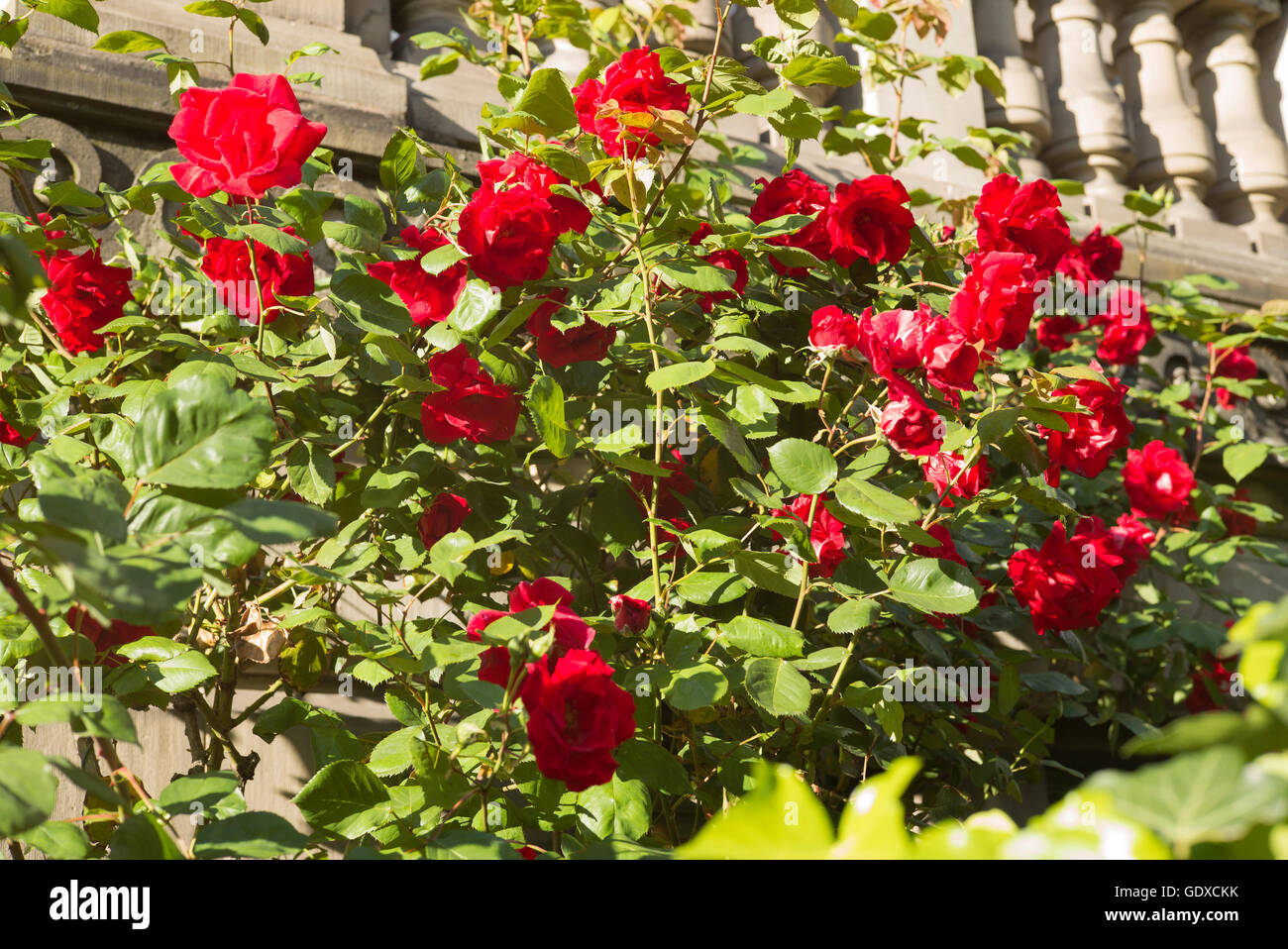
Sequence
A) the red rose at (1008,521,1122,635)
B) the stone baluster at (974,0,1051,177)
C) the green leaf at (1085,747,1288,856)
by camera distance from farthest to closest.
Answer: the stone baluster at (974,0,1051,177)
the red rose at (1008,521,1122,635)
the green leaf at (1085,747,1288,856)

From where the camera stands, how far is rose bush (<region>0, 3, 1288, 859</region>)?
972mm

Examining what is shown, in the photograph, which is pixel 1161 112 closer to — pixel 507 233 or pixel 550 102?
pixel 550 102

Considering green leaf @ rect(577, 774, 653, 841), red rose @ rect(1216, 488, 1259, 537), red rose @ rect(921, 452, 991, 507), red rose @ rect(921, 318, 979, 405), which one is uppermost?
red rose @ rect(921, 318, 979, 405)

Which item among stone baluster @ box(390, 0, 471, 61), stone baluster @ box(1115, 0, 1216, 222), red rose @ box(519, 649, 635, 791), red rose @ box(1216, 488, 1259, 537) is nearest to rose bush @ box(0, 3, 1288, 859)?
red rose @ box(519, 649, 635, 791)

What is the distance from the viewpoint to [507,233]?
114cm

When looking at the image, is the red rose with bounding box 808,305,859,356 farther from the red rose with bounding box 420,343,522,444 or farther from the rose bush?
the red rose with bounding box 420,343,522,444

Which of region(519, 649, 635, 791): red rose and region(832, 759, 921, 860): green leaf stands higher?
region(832, 759, 921, 860): green leaf

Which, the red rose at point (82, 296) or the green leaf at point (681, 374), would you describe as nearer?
the green leaf at point (681, 374)

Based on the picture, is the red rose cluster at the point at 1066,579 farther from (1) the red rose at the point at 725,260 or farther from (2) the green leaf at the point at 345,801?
(2) the green leaf at the point at 345,801

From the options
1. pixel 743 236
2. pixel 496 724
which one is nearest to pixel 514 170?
pixel 743 236

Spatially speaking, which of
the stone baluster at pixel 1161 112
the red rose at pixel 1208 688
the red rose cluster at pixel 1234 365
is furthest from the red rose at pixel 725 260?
the stone baluster at pixel 1161 112

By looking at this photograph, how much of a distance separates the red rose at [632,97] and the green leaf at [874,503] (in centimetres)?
48

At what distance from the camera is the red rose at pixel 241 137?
1094mm
